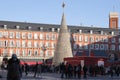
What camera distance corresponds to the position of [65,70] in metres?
39.8

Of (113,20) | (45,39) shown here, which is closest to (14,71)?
(45,39)

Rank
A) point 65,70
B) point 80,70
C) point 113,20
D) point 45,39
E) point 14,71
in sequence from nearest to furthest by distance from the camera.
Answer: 1. point 14,71
2. point 80,70
3. point 65,70
4. point 45,39
5. point 113,20

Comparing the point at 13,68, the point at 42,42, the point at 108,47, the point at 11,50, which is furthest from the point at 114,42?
the point at 13,68

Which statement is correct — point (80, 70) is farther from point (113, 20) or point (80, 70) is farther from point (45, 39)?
point (113, 20)

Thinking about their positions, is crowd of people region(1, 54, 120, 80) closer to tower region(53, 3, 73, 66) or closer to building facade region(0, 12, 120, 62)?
tower region(53, 3, 73, 66)

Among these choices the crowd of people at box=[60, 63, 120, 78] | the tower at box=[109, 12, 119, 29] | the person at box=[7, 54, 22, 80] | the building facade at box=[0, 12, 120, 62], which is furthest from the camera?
the tower at box=[109, 12, 119, 29]

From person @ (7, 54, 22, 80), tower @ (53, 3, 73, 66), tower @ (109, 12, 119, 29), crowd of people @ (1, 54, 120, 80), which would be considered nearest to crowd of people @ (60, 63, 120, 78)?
crowd of people @ (1, 54, 120, 80)

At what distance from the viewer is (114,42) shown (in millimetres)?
110688

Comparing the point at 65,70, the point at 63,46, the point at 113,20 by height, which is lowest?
the point at 65,70

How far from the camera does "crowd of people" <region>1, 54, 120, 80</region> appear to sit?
14.1 m

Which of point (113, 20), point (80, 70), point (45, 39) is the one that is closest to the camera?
point (80, 70)

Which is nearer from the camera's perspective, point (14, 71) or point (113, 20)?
point (14, 71)

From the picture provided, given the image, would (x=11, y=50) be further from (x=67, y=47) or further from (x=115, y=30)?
(x=67, y=47)

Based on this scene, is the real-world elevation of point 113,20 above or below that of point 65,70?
above
